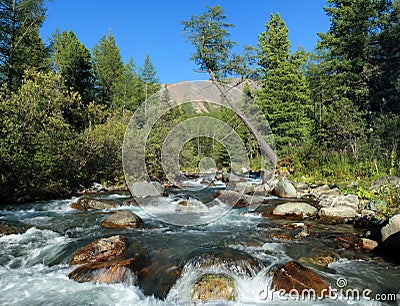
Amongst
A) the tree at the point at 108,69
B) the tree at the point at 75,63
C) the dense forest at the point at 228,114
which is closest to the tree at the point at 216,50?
the dense forest at the point at 228,114

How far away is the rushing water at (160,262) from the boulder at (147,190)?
210 inches

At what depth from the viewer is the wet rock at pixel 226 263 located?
5090 mm

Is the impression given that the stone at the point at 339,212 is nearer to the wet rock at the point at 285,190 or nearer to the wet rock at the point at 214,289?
the wet rock at the point at 285,190

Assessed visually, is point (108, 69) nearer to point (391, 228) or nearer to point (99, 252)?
point (99, 252)

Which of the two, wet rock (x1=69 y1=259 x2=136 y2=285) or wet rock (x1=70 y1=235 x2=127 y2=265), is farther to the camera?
wet rock (x1=70 y1=235 x2=127 y2=265)

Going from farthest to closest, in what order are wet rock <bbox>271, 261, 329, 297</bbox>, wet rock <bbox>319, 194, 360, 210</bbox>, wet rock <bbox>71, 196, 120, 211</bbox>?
wet rock <bbox>71, 196, 120, 211</bbox> < wet rock <bbox>319, 194, 360, 210</bbox> < wet rock <bbox>271, 261, 329, 297</bbox>

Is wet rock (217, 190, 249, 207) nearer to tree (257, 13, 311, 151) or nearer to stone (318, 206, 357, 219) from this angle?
stone (318, 206, 357, 219)

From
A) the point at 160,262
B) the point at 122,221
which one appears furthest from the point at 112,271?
the point at 122,221

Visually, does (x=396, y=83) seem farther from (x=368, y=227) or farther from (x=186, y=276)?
(x=186, y=276)

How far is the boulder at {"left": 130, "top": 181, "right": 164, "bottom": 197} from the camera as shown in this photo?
1512cm

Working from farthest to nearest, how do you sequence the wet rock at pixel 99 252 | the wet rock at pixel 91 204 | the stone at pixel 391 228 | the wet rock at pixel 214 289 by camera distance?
the wet rock at pixel 91 204 < the stone at pixel 391 228 < the wet rock at pixel 99 252 < the wet rock at pixel 214 289

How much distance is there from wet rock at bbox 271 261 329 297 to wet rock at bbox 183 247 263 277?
467mm

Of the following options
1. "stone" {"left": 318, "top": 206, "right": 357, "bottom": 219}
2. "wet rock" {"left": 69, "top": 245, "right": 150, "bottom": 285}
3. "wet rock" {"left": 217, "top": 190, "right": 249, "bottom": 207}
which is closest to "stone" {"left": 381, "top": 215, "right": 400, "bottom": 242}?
"stone" {"left": 318, "top": 206, "right": 357, "bottom": 219}

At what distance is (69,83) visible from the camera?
31453 millimetres
